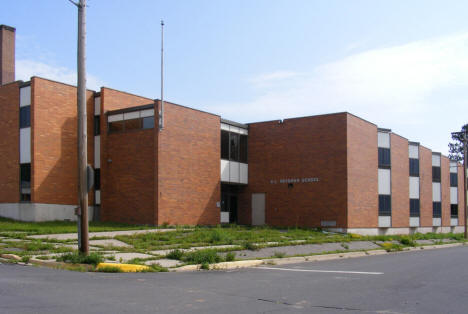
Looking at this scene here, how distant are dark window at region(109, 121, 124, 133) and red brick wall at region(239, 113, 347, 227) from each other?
32.8ft

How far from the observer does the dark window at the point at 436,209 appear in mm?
47150

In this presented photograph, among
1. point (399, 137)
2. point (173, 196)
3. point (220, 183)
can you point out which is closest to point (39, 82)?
point (173, 196)

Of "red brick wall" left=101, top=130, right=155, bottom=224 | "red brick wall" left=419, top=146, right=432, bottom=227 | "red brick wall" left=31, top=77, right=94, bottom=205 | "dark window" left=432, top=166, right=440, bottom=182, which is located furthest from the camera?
"dark window" left=432, top=166, right=440, bottom=182

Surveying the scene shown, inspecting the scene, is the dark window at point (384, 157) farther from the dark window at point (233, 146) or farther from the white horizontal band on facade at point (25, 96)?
the white horizontal band on facade at point (25, 96)

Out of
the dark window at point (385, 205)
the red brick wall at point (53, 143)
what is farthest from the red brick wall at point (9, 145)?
Answer: the dark window at point (385, 205)

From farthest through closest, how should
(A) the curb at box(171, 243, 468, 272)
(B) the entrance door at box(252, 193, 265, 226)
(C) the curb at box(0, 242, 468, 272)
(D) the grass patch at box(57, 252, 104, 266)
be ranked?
(B) the entrance door at box(252, 193, 265, 226) → (A) the curb at box(171, 243, 468, 272) → (D) the grass patch at box(57, 252, 104, 266) → (C) the curb at box(0, 242, 468, 272)

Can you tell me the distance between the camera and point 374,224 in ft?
117

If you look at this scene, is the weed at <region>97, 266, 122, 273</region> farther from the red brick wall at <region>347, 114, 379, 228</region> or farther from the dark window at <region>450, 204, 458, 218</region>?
the dark window at <region>450, 204, 458, 218</region>

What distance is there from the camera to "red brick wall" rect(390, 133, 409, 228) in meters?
38.6

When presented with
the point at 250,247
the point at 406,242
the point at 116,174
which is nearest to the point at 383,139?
the point at 406,242

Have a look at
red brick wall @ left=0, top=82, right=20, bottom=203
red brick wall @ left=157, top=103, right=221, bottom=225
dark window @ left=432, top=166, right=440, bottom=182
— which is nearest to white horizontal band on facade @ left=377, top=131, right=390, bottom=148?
dark window @ left=432, top=166, right=440, bottom=182

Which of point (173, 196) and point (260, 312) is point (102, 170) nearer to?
point (173, 196)

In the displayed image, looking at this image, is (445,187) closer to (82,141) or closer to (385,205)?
(385,205)

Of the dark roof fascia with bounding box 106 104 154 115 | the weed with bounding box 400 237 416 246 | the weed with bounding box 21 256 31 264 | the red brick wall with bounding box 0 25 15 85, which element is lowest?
the weed with bounding box 400 237 416 246
